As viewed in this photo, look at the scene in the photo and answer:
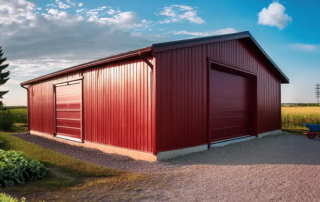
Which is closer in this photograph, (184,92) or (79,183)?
(79,183)

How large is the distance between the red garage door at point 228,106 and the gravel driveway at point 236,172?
113 centimetres

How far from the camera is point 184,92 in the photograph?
28.0 feet

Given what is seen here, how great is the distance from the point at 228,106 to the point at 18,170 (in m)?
8.12

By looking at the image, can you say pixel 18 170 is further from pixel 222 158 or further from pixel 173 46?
pixel 222 158

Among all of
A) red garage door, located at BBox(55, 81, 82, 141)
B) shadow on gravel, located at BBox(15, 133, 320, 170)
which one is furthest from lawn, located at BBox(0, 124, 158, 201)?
red garage door, located at BBox(55, 81, 82, 141)

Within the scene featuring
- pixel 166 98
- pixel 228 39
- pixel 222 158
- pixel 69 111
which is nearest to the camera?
pixel 166 98

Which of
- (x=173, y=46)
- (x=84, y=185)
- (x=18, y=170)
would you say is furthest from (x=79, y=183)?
(x=173, y=46)

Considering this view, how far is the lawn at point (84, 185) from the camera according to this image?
4797mm

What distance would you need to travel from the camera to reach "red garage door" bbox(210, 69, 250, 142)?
10.3 metres

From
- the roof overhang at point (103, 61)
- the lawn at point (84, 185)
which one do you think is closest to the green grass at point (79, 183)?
the lawn at point (84, 185)

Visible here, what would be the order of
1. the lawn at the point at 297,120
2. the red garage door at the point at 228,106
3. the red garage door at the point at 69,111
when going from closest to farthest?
the red garage door at the point at 228,106, the red garage door at the point at 69,111, the lawn at the point at 297,120

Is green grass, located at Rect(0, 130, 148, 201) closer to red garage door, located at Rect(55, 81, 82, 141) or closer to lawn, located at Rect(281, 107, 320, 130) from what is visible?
red garage door, located at Rect(55, 81, 82, 141)

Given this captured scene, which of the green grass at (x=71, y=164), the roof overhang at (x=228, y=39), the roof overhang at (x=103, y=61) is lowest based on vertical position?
the green grass at (x=71, y=164)

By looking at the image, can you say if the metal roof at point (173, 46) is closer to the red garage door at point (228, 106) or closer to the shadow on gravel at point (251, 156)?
the red garage door at point (228, 106)
